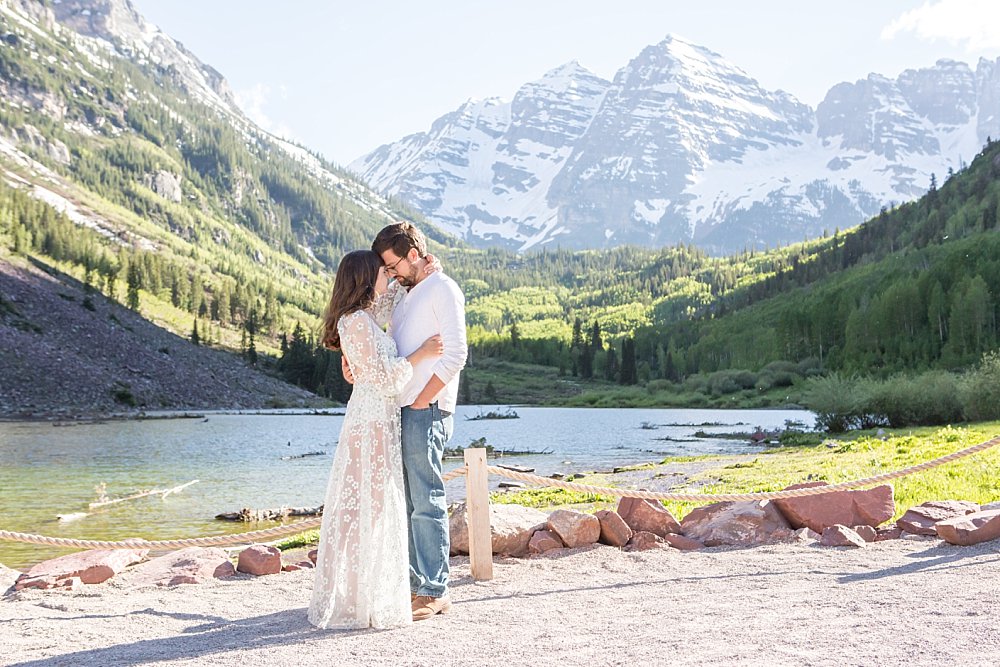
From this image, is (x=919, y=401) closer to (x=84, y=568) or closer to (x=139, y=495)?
(x=139, y=495)

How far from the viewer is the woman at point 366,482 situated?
748 centimetres

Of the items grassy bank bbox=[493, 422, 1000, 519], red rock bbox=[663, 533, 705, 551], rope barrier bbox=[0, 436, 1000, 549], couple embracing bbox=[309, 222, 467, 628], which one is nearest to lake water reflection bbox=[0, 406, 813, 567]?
grassy bank bbox=[493, 422, 1000, 519]

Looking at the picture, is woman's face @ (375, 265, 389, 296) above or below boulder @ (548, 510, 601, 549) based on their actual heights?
above

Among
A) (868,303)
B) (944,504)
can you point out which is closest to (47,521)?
(944,504)

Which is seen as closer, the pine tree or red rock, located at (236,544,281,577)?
red rock, located at (236,544,281,577)

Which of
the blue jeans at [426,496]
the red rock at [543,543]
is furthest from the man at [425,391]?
the red rock at [543,543]

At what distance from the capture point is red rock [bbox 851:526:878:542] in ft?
35.9

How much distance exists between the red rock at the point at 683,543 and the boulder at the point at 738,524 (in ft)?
0.35

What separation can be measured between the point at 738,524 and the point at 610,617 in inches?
175

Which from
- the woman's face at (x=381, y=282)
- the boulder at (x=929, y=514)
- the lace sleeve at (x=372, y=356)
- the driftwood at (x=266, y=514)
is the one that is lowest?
the driftwood at (x=266, y=514)

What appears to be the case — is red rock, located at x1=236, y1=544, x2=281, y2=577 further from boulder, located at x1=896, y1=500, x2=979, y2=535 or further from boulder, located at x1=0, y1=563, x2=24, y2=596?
boulder, located at x1=896, y1=500, x2=979, y2=535

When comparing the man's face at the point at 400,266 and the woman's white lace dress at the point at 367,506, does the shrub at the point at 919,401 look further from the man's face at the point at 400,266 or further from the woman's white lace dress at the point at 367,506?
the woman's white lace dress at the point at 367,506

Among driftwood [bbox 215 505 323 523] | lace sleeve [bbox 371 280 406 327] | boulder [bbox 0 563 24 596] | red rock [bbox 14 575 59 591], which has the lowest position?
driftwood [bbox 215 505 323 523]

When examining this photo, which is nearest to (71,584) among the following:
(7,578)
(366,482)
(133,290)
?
(7,578)
